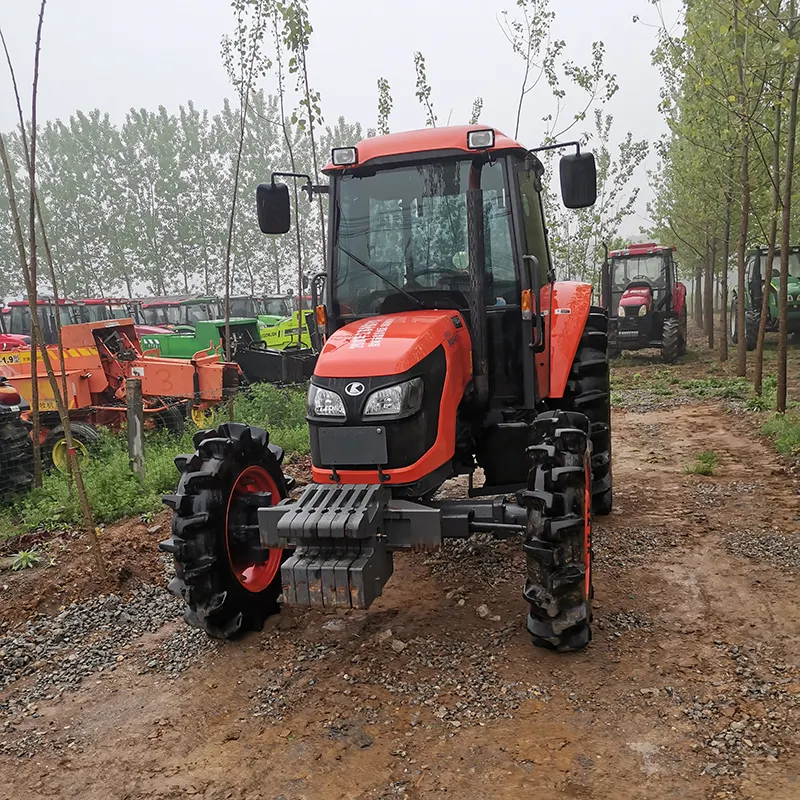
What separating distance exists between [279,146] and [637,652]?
131ft

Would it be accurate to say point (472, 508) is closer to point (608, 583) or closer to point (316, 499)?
point (316, 499)

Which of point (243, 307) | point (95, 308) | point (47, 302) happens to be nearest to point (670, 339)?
Answer: point (243, 307)

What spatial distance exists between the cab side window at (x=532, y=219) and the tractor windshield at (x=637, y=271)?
13.0 meters

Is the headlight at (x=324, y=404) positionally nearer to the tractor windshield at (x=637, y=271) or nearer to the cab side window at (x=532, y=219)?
the cab side window at (x=532, y=219)

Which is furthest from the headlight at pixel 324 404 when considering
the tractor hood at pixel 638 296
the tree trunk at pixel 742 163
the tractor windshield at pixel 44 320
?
the tractor hood at pixel 638 296

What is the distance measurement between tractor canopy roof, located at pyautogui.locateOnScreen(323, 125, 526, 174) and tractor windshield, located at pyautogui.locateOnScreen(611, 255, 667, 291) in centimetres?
1382

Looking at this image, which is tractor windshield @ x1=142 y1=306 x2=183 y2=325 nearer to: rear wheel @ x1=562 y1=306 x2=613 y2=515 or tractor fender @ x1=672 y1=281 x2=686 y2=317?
tractor fender @ x1=672 y1=281 x2=686 y2=317

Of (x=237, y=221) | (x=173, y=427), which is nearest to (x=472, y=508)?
(x=173, y=427)

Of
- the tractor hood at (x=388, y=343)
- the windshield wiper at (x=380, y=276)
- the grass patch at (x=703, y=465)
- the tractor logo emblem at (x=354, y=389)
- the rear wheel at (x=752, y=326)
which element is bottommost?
the grass patch at (x=703, y=465)

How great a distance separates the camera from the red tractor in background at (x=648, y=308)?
16.3 metres

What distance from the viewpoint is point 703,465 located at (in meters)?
7.11

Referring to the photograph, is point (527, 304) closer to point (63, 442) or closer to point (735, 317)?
point (63, 442)

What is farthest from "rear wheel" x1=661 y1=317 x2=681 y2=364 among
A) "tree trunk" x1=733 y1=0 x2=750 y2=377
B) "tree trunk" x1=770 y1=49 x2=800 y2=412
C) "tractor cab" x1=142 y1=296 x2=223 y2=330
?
"tractor cab" x1=142 y1=296 x2=223 y2=330

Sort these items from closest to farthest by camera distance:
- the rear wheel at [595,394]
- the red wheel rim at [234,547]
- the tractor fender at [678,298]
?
the red wheel rim at [234,547] < the rear wheel at [595,394] < the tractor fender at [678,298]
